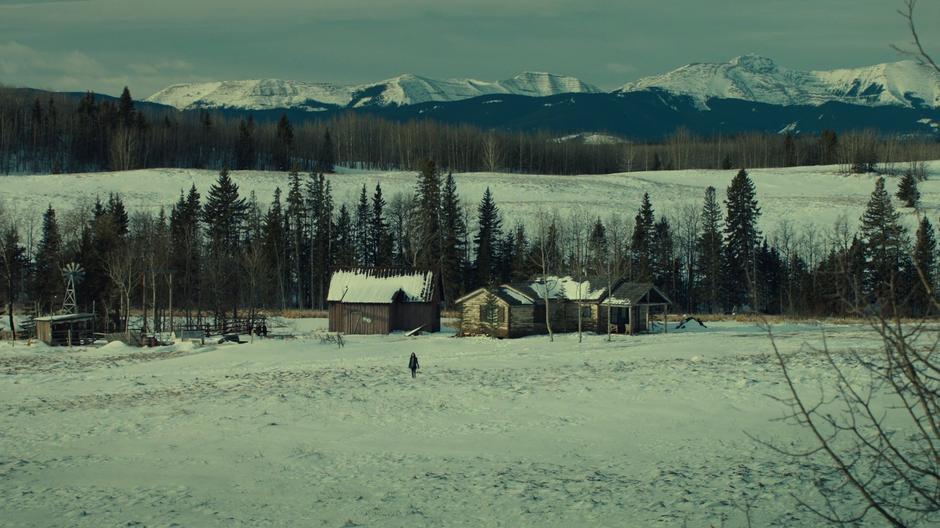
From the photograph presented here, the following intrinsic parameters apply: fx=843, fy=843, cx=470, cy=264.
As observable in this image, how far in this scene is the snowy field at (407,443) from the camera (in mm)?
14430

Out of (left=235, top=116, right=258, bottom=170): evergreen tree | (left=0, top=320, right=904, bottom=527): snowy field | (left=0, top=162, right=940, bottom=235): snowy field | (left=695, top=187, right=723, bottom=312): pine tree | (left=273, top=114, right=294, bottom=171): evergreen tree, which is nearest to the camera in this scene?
(left=0, top=320, right=904, bottom=527): snowy field

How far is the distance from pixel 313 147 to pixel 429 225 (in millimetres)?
82866

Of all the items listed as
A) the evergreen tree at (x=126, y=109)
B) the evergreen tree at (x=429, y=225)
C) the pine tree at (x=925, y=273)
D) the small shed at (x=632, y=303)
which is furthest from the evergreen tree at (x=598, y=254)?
the evergreen tree at (x=126, y=109)

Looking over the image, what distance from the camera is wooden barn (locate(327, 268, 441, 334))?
184 ft

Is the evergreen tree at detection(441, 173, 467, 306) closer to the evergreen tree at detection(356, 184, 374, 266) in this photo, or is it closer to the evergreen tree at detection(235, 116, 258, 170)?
the evergreen tree at detection(356, 184, 374, 266)

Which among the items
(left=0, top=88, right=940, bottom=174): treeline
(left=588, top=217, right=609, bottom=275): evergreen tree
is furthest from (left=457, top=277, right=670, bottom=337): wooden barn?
(left=0, top=88, right=940, bottom=174): treeline

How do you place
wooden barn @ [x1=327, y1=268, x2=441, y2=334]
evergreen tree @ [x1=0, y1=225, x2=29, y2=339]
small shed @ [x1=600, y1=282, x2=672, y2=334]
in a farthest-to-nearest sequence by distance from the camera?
evergreen tree @ [x1=0, y1=225, x2=29, y2=339], wooden barn @ [x1=327, y1=268, x2=441, y2=334], small shed @ [x1=600, y1=282, x2=672, y2=334]

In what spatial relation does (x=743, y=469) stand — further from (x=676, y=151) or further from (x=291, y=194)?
(x=676, y=151)

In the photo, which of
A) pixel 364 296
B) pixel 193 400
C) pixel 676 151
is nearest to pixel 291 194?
pixel 364 296

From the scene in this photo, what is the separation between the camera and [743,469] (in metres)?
16.6

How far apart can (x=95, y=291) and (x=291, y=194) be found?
33096mm

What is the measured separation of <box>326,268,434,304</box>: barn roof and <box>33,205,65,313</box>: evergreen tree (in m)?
20.3

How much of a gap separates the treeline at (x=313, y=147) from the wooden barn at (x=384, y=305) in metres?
85.4

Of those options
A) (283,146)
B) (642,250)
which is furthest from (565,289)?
(283,146)
